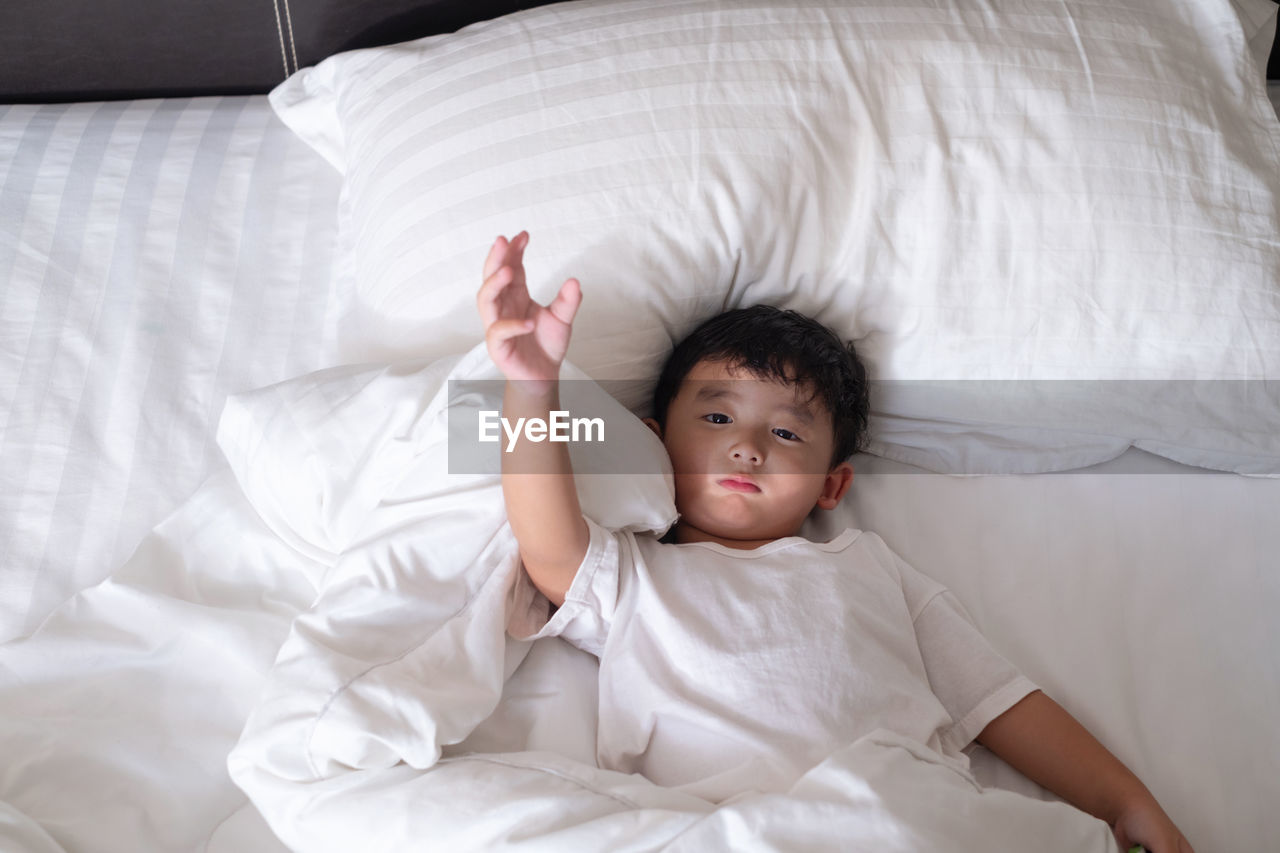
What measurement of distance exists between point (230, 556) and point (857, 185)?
75 centimetres

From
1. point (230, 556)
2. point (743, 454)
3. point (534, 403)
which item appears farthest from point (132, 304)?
point (743, 454)

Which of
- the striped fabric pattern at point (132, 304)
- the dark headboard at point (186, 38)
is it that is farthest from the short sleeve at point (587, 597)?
the dark headboard at point (186, 38)

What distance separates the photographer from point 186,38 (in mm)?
1420

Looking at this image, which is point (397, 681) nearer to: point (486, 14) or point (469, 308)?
point (469, 308)

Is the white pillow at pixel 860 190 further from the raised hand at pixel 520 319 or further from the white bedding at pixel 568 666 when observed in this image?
A: the raised hand at pixel 520 319

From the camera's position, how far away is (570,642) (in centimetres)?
98

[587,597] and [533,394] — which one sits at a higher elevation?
[533,394]

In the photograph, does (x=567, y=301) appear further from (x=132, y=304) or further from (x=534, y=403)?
(x=132, y=304)

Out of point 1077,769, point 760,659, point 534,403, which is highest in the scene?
point 534,403

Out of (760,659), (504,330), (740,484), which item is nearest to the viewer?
(504,330)

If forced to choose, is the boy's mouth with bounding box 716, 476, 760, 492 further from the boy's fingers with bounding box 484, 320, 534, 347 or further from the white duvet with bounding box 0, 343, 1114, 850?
the boy's fingers with bounding box 484, 320, 534, 347

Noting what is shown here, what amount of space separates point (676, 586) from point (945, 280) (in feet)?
1.49

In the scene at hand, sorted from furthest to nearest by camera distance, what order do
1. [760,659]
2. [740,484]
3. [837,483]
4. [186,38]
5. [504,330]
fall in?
[186,38]
[837,483]
[740,484]
[760,659]
[504,330]

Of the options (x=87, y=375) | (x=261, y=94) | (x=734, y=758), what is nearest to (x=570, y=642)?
(x=734, y=758)
